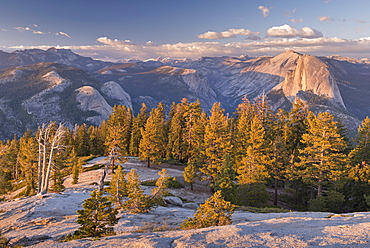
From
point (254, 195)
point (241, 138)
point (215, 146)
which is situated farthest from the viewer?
point (241, 138)

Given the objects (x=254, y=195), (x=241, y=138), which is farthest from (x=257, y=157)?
(x=241, y=138)

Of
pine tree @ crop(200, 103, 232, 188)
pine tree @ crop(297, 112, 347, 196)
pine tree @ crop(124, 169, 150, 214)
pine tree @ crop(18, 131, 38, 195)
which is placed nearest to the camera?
pine tree @ crop(124, 169, 150, 214)

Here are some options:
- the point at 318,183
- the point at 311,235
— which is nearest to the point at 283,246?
the point at 311,235

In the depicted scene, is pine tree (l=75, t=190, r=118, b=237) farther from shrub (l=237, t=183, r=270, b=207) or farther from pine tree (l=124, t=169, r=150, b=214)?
shrub (l=237, t=183, r=270, b=207)

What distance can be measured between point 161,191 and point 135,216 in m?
3.08

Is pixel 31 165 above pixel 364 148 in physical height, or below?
below

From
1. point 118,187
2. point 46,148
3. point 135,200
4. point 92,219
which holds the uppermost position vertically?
point 92,219

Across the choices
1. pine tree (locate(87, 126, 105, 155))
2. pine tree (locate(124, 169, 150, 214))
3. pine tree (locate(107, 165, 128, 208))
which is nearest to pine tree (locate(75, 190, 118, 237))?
pine tree (locate(124, 169, 150, 214))

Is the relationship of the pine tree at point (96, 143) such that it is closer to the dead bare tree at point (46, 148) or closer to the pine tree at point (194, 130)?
the pine tree at point (194, 130)

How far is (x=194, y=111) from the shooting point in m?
47.6

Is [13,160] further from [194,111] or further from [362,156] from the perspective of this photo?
[362,156]

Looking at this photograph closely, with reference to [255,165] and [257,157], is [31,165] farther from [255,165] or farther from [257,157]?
[257,157]

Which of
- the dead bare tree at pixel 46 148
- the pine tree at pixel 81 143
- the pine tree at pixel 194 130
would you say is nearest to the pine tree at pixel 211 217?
the dead bare tree at pixel 46 148

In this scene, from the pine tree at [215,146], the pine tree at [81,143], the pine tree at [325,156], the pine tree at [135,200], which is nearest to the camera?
the pine tree at [135,200]
